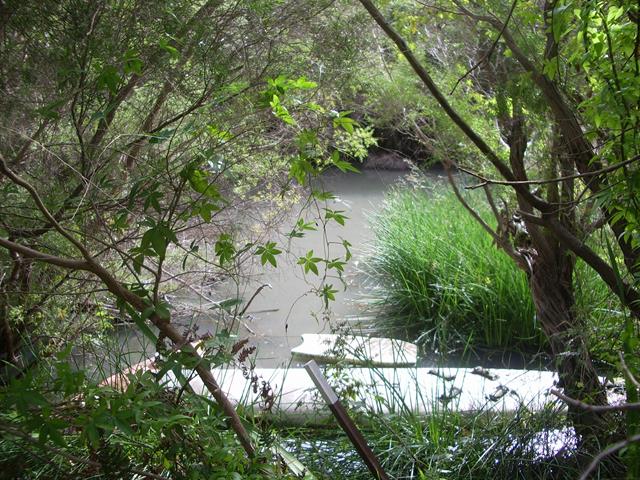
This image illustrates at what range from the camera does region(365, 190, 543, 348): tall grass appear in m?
5.66

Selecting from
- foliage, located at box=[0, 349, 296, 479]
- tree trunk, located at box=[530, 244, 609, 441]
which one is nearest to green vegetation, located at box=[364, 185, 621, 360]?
tree trunk, located at box=[530, 244, 609, 441]

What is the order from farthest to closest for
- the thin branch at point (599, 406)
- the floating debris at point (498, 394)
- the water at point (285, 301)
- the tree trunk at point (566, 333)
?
the water at point (285, 301)
the floating debris at point (498, 394)
the tree trunk at point (566, 333)
the thin branch at point (599, 406)

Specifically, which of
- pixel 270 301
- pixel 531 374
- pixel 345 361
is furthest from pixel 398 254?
pixel 345 361

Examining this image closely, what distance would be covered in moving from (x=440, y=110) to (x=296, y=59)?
1441 millimetres

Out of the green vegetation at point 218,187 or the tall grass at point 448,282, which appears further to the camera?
the tall grass at point 448,282

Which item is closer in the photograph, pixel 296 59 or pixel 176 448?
pixel 176 448

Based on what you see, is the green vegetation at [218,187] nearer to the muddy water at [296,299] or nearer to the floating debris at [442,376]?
the floating debris at [442,376]

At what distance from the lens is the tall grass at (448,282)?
5.66 meters

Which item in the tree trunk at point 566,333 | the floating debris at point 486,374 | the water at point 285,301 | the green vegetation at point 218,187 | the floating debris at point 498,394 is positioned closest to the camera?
the green vegetation at point 218,187

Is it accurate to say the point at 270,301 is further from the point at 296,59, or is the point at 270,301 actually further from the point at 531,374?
the point at 296,59

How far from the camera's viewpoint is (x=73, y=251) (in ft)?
9.43

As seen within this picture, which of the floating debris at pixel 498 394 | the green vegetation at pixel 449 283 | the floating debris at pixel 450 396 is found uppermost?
the green vegetation at pixel 449 283

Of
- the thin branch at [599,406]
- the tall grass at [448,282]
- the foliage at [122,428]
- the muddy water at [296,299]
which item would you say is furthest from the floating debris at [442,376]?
the thin branch at [599,406]

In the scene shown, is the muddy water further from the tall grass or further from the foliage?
the foliage
